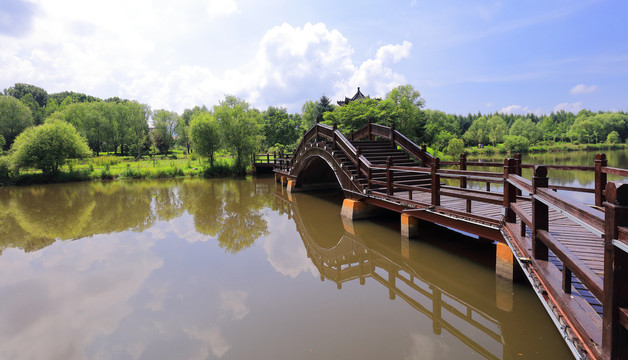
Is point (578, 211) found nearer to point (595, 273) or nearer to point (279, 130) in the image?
point (595, 273)

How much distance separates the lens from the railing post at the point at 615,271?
1.64m

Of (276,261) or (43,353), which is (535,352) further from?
(43,353)

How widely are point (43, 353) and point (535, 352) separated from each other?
6377mm

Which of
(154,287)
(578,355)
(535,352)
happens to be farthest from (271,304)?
(578,355)

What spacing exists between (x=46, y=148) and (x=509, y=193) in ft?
111

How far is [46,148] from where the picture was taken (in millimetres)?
26516

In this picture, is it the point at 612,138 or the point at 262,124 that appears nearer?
the point at 262,124

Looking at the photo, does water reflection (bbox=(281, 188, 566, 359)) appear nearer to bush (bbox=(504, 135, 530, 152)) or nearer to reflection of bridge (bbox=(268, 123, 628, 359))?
reflection of bridge (bbox=(268, 123, 628, 359))

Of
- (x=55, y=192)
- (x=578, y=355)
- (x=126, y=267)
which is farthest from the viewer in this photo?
(x=55, y=192)

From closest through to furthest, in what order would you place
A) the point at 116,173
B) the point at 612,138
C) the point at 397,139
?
the point at 397,139 → the point at 116,173 → the point at 612,138

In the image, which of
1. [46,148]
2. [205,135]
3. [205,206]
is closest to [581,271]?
[205,206]

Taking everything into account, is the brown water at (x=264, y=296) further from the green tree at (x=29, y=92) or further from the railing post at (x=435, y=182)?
the green tree at (x=29, y=92)

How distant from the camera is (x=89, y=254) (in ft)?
27.7

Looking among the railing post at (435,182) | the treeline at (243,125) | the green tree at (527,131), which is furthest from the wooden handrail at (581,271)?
the green tree at (527,131)
